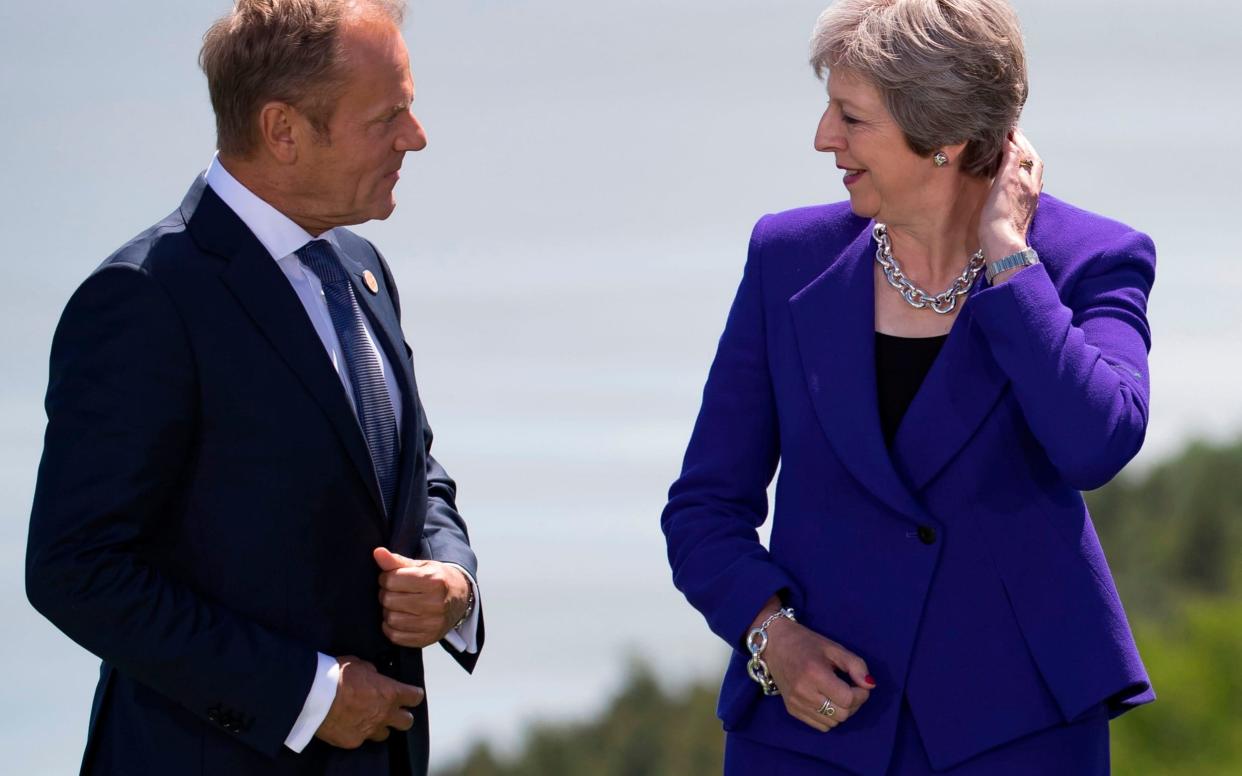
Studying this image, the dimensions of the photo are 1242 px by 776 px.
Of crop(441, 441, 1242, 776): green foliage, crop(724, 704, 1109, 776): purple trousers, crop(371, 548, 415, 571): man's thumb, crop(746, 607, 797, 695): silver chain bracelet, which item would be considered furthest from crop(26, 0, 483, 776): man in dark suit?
crop(441, 441, 1242, 776): green foliage

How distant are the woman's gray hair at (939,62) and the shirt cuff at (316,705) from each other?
1249 millimetres

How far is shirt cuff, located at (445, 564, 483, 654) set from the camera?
2.68 m

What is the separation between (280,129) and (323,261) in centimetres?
24

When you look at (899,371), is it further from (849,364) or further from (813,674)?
(813,674)

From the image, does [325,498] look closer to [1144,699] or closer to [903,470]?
[903,470]

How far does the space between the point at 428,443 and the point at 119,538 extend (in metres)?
0.70

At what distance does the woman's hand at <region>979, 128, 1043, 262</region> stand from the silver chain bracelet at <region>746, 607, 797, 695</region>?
66 cm

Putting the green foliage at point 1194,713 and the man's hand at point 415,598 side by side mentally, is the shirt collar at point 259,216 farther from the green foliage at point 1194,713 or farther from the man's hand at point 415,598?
the green foliage at point 1194,713

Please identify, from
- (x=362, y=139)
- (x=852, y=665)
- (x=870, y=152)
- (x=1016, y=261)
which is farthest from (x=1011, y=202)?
(x=362, y=139)

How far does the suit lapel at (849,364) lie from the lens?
2.43 meters

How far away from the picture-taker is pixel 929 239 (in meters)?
2.56

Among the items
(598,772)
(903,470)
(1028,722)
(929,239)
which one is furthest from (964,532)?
(598,772)

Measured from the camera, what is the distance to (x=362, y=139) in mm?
2523

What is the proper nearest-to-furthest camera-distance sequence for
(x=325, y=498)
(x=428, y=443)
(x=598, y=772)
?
(x=325, y=498) → (x=428, y=443) → (x=598, y=772)
